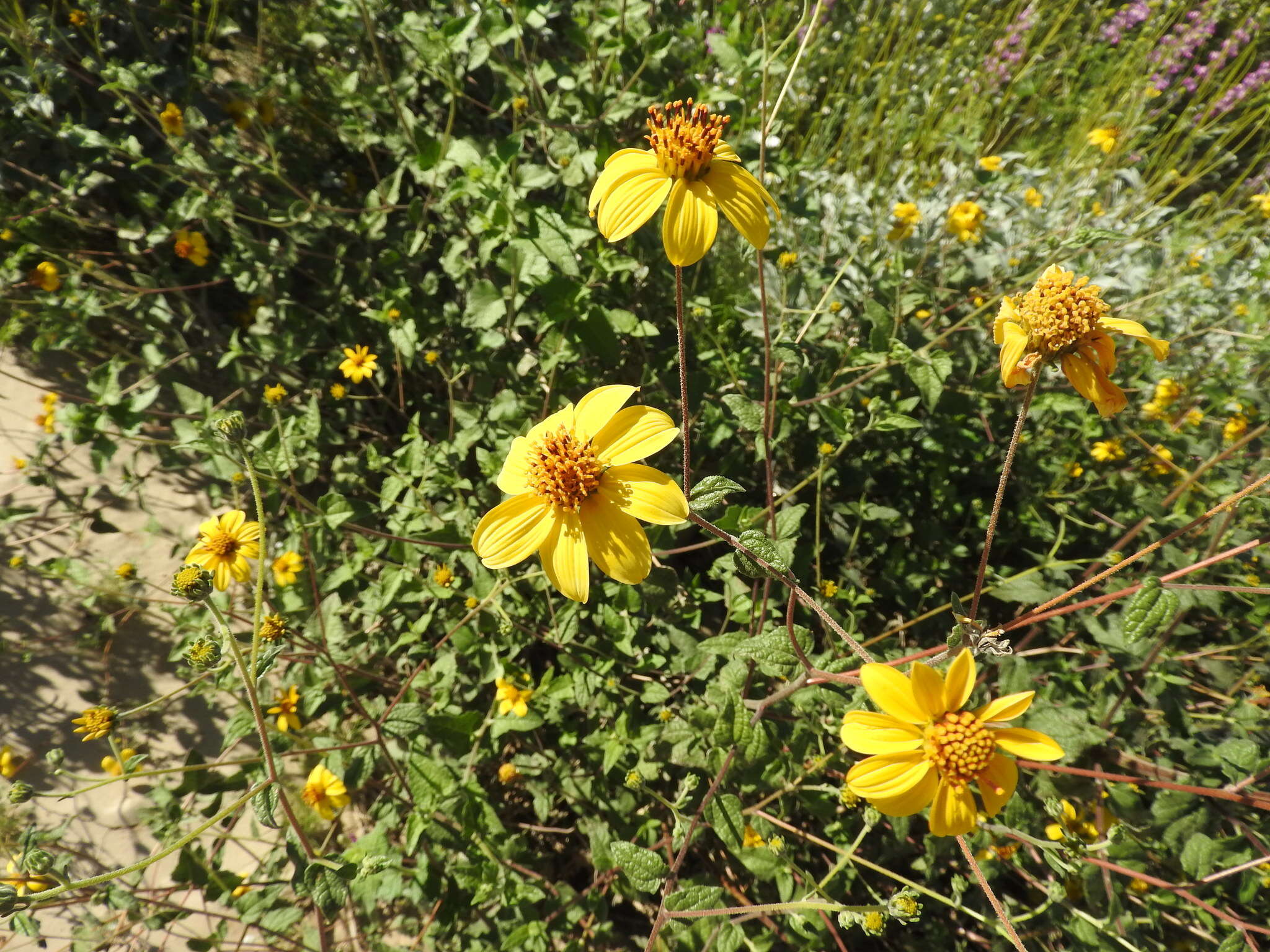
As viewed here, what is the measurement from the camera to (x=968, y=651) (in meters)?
1.31

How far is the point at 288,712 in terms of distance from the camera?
8.31ft

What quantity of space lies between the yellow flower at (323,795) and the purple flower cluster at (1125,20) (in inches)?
291

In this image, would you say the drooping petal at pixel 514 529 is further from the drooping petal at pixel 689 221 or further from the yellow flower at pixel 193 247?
the yellow flower at pixel 193 247

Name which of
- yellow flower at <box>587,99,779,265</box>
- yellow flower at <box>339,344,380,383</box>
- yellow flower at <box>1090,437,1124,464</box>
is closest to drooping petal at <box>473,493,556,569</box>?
yellow flower at <box>587,99,779,265</box>

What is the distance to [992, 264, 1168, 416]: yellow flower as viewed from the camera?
5.00 feet

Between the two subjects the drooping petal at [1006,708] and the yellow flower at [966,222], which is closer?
the drooping petal at [1006,708]

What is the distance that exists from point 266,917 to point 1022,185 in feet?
16.9

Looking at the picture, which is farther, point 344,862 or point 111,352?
point 111,352

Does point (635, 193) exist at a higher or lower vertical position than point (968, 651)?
higher

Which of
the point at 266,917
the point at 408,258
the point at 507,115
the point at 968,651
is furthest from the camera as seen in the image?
the point at 507,115

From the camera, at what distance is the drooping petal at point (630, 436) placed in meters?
1.54

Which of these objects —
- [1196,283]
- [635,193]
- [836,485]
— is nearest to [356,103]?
[635,193]

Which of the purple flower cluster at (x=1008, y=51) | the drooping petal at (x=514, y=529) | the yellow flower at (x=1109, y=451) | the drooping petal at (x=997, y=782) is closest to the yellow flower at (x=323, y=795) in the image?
the drooping petal at (x=514, y=529)

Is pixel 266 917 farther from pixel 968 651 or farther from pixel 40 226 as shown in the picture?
pixel 40 226
